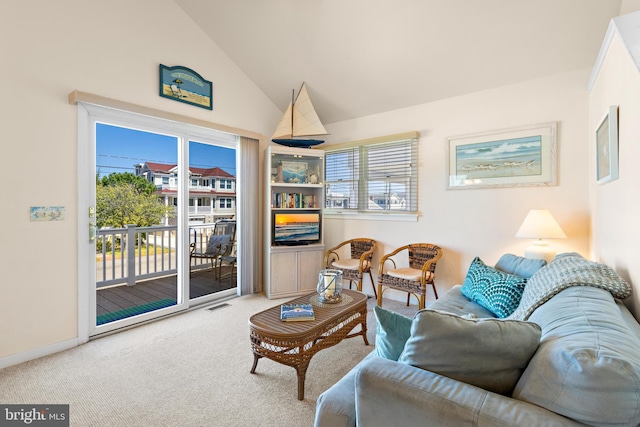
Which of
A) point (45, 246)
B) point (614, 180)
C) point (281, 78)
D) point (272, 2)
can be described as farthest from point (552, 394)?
point (281, 78)

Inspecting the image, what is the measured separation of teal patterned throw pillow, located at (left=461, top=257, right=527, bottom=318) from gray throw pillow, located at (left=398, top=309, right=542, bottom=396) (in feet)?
3.88

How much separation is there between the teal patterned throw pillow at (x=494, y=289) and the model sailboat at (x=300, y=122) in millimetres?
2551

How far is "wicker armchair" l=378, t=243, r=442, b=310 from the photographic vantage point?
315 centimetres

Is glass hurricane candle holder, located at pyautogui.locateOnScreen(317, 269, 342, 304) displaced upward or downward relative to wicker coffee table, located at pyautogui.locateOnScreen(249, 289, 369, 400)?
upward

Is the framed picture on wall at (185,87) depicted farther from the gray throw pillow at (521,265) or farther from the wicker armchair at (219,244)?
the gray throw pillow at (521,265)

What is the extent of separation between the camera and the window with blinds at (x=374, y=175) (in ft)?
12.4

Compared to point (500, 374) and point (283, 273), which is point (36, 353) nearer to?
point (283, 273)

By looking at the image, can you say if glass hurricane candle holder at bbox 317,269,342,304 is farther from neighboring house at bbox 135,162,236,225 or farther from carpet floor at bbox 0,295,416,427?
neighboring house at bbox 135,162,236,225

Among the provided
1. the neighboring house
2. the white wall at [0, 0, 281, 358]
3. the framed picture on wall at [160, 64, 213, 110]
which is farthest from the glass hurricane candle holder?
the framed picture on wall at [160, 64, 213, 110]

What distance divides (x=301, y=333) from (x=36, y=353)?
7.64 feet

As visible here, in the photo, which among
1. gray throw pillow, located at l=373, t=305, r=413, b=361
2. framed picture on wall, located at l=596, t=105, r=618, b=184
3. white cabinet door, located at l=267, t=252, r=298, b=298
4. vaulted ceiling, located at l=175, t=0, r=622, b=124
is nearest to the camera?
gray throw pillow, located at l=373, t=305, r=413, b=361

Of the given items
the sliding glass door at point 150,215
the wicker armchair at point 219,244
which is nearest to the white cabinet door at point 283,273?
the sliding glass door at point 150,215

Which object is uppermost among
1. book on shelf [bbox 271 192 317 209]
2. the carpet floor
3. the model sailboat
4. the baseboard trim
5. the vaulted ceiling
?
the vaulted ceiling

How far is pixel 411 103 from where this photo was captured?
12.2 feet
